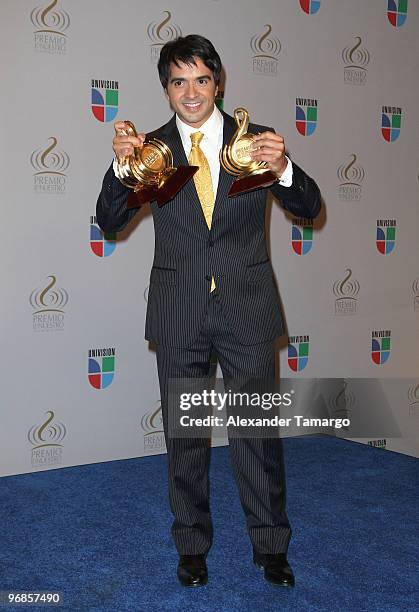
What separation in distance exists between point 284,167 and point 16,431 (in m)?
1.97

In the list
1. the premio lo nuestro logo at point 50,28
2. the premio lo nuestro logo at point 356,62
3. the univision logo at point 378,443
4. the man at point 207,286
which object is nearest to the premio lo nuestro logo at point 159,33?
the premio lo nuestro logo at point 50,28

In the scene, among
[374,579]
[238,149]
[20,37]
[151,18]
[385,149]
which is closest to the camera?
[238,149]

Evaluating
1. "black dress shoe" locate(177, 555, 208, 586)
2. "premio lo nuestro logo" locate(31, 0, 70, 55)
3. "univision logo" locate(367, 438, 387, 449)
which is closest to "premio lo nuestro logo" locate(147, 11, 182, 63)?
"premio lo nuestro logo" locate(31, 0, 70, 55)

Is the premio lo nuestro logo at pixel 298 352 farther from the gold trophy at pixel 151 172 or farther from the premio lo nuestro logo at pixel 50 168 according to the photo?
the gold trophy at pixel 151 172

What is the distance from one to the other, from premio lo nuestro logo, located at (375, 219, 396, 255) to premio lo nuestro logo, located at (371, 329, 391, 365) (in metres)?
0.45

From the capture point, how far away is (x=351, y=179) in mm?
4156

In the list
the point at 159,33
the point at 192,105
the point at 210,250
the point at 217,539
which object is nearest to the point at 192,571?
the point at 217,539

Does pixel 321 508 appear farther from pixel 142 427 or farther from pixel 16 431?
pixel 16 431

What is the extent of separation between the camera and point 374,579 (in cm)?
238

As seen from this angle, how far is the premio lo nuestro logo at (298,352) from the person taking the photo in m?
4.09

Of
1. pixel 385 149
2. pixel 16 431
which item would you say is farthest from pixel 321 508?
pixel 385 149

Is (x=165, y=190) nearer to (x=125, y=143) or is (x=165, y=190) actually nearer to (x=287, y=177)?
(x=125, y=143)

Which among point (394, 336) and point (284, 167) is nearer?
point (284, 167)

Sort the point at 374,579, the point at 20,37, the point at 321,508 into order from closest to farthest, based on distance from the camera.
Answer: the point at 374,579, the point at 321,508, the point at 20,37
